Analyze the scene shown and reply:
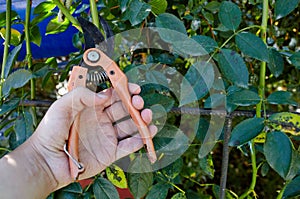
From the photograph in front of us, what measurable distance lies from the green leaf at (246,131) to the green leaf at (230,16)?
0.42 ft

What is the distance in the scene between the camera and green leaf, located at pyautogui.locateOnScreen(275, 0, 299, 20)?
635 millimetres

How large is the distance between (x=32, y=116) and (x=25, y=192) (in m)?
0.13

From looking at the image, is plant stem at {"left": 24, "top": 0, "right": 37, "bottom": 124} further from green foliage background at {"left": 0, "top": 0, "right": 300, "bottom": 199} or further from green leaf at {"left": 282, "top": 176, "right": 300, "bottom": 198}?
green leaf at {"left": 282, "top": 176, "right": 300, "bottom": 198}

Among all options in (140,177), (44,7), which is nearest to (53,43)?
(44,7)

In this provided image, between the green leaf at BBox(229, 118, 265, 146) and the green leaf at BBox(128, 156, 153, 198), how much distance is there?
176mm

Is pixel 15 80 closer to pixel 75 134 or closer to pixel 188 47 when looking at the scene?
pixel 75 134

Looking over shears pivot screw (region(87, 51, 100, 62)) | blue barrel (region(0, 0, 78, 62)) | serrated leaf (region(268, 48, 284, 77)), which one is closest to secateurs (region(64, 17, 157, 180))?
shears pivot screw (region(87, 51, 100, 62))

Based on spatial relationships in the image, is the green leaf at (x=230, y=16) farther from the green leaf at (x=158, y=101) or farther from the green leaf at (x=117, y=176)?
the green leaf at (x=117, y=176)

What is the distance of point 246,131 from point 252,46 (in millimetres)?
107

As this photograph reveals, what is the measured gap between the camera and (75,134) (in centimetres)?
65

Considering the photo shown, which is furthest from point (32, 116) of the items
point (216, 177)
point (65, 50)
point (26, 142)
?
point (216, 177)

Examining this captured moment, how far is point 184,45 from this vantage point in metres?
0.62

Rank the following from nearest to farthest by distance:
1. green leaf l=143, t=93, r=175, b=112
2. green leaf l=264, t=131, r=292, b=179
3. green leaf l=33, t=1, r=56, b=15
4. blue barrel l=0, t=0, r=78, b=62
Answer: green leaf l=264, t=131, r=292, b=179 < green leaf l=143, t=93, r=175, b=112 < green leaf l=33, t=1, r=56, b=15 < blue barrel l=0, t=0, r=78, b=62

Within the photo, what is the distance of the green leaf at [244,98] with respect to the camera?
611 millimetres
